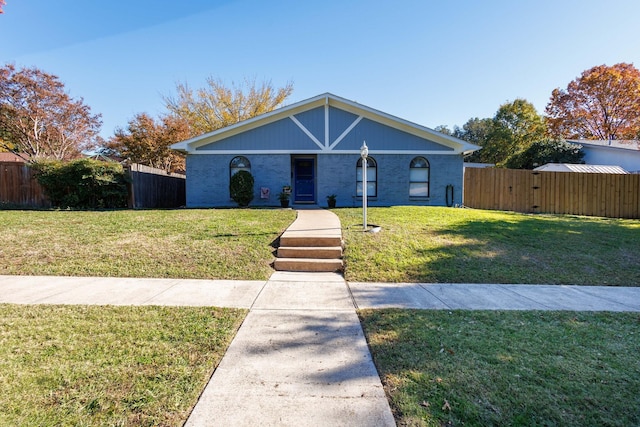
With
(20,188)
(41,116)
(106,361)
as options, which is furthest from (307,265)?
(41,116)

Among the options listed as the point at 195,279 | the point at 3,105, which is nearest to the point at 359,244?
the point at 195,279

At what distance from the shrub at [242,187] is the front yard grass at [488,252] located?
5086mm

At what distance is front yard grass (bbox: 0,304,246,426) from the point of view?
196 cm

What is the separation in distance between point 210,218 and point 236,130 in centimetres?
552

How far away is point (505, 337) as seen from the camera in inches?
121

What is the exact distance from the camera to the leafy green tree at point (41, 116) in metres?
18.8

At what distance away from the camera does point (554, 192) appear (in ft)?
45.1

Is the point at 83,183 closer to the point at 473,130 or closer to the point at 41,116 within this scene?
the point at 41,116

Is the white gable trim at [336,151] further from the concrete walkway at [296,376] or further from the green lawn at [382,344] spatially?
the concrete walkway at [296,376]

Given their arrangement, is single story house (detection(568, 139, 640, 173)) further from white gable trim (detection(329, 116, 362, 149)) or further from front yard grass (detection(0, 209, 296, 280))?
front yard grass (detection(0, 209, 296, 280))

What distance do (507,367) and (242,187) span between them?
11.1 meters

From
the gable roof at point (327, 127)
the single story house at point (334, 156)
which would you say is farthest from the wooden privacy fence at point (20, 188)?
the gable roof at point (327, 127)

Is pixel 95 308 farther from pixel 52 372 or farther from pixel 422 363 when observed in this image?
pixel 422 363

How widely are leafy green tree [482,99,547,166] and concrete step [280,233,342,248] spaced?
28.7m
